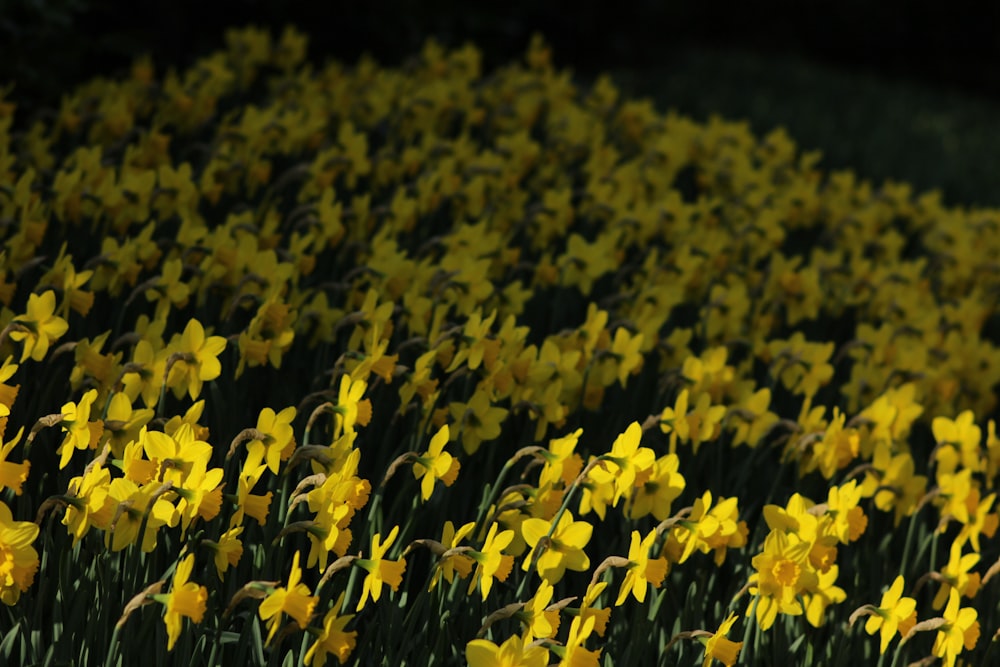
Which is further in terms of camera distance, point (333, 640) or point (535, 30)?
point (535, 30)

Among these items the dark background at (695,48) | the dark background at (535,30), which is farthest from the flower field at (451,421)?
the dark background at (695,48)

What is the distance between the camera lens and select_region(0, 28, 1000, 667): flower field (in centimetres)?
168

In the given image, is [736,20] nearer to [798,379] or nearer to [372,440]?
[798,379]

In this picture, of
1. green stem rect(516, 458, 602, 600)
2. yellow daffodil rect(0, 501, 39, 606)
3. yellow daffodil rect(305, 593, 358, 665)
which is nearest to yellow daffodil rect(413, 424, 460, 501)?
green stem rect(516, 458, 602, 600)

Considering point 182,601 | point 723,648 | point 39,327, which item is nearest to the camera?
point 182,601

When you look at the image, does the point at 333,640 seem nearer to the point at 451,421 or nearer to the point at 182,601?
the point at 182,601

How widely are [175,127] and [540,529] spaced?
311cm

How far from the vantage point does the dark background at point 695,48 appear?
4.96 meters

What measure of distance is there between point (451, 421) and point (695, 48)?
36.8 ft

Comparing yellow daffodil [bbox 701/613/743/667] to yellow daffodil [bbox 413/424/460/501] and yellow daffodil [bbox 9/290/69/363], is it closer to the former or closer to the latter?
yellow daffodil [bbox 413/424/460/501]

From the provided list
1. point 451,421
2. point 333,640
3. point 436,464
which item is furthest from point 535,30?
point 333,640

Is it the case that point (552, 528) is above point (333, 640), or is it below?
above

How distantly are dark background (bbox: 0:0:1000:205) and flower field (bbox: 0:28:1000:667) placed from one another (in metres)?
0.51

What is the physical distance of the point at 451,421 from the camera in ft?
7.68
